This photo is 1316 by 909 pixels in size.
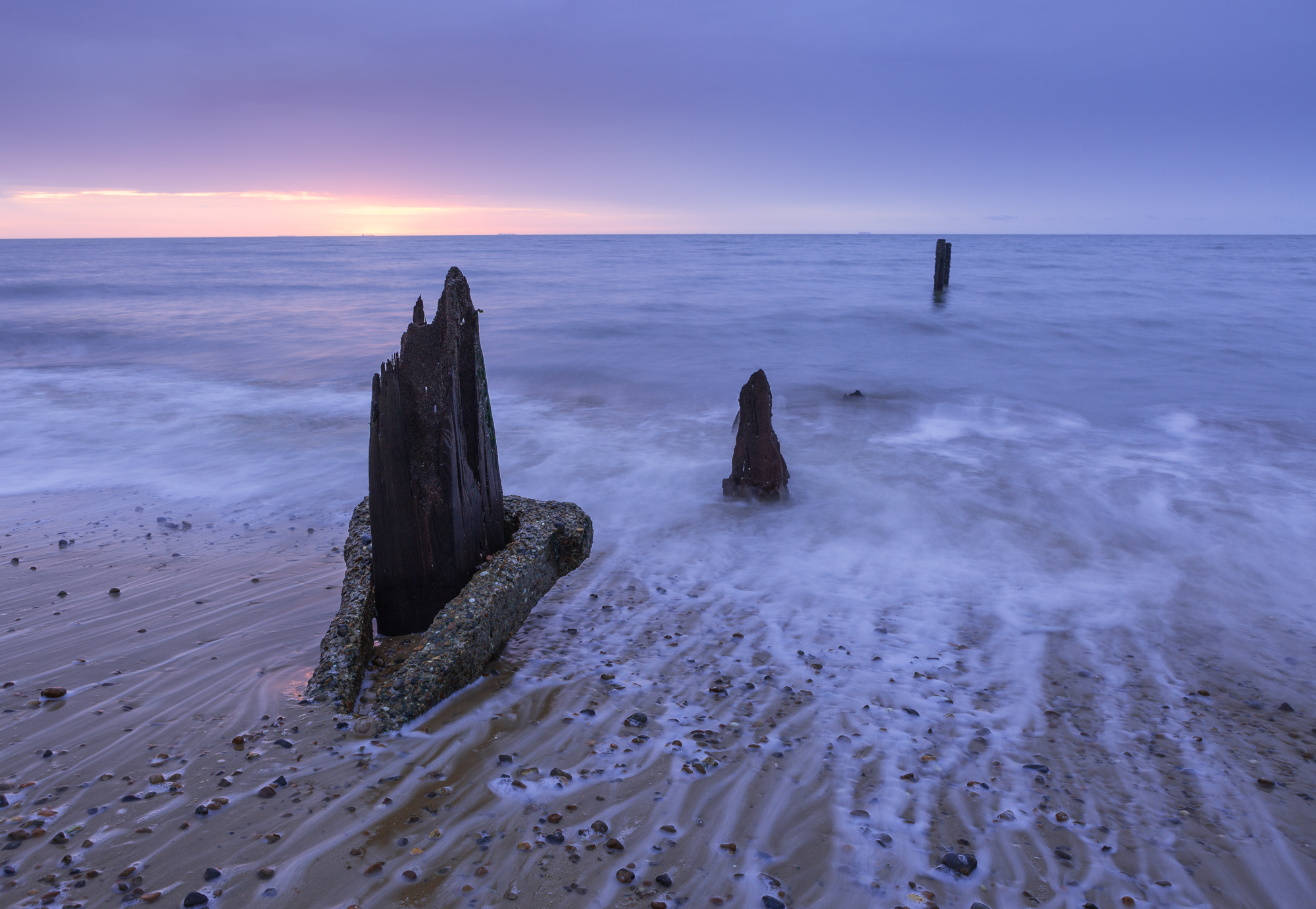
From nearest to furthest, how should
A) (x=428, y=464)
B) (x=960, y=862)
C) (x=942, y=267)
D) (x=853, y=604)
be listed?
(x=960, y=862) → (x=428, y=464) → (x=853, y=604) → (x=942, y=267)

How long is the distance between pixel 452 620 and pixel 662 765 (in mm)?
1303

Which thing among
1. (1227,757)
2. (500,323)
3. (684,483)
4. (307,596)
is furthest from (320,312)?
(1227,757)

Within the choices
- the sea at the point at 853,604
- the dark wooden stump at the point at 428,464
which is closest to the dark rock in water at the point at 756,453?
the sea at the point at 853,604

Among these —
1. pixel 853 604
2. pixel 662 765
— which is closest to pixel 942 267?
pixel 853 604

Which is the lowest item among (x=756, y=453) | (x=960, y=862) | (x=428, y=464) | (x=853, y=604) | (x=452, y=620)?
(x=853, y=604)

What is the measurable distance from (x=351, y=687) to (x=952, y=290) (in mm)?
36233

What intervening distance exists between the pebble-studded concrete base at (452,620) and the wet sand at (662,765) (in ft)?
0.38

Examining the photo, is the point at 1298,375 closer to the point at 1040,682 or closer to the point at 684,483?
the point at 684,483

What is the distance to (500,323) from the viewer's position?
24.4 meters

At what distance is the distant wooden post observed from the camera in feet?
106

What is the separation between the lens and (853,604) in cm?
509

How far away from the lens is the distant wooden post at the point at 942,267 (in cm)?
3222

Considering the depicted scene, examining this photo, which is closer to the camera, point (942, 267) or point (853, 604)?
point (853, 604)

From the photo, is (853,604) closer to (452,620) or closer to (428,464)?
(452,620)
